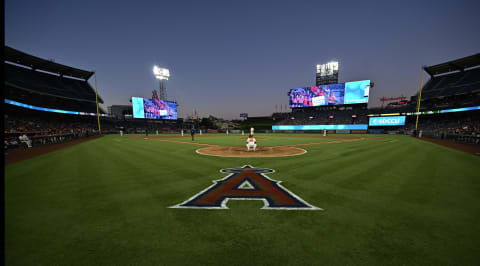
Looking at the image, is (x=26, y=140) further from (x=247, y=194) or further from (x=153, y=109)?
(x=153, y=109)

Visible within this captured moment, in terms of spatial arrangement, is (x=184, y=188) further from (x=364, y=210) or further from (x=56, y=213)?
(x=364, y=210)

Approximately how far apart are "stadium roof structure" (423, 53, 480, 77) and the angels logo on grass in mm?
66332

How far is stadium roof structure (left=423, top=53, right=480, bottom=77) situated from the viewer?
43.3 meters

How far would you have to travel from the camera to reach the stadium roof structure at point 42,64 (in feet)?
122

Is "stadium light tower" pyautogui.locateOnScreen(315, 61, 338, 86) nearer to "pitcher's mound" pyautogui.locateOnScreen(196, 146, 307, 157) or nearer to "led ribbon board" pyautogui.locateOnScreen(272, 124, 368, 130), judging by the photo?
"led ribbon board" pyautogui.locateOnScreen(272, 124, 368, 130)

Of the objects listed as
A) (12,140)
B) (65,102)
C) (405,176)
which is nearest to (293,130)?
(405,176)

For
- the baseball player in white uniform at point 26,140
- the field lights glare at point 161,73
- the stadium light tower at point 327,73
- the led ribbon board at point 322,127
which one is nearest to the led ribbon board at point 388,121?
the led ribbon board at point 322,127

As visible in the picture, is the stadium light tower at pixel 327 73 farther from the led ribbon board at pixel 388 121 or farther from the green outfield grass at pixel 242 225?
the green outfield grass at pixel 242 225

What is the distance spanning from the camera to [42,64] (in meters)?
43.0

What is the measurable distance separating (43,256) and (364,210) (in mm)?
5679

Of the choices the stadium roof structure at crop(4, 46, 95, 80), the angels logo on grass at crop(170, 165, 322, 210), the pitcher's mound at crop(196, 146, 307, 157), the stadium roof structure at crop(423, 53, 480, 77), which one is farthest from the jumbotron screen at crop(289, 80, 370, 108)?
the stadium roof structure at crop(4, 46, 95, 80)

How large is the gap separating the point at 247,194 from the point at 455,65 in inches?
2865

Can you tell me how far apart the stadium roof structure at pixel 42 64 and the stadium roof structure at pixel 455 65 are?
95.5 metres

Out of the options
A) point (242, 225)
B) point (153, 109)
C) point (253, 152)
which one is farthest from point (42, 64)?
point (242, 225)
